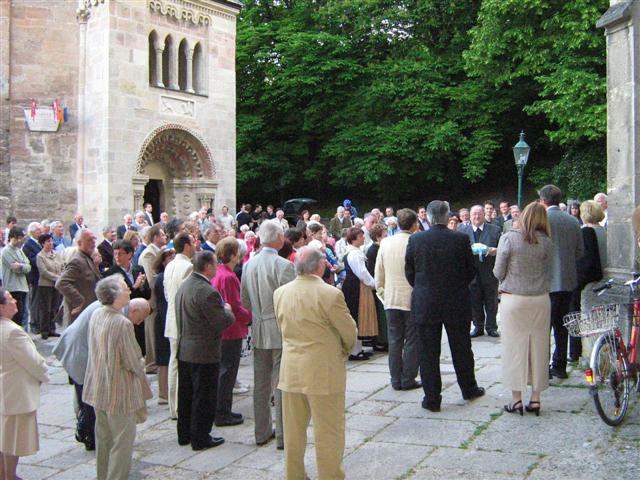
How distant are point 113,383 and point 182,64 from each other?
1751 cm

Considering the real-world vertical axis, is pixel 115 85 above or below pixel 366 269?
above

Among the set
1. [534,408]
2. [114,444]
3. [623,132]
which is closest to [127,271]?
[114,444]

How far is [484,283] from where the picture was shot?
9938mm

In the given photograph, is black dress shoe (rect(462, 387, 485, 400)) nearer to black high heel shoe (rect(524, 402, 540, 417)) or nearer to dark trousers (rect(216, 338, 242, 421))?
black high heel shoe (rect(524, 402, 540, 417))

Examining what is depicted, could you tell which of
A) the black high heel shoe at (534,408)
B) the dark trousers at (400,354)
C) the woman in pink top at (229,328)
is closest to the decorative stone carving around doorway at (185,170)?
the dark trousers at (400,354)

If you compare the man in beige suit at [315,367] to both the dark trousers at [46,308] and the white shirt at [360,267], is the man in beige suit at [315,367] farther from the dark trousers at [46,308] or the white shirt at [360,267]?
the dark trousers at [46,308]

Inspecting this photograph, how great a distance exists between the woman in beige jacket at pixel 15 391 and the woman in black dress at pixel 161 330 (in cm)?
224

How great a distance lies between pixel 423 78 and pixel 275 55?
7.45m

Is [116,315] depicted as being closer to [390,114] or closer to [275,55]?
[390,114]

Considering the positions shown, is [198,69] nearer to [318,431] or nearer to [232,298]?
[232,298]

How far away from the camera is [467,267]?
6.43 metres

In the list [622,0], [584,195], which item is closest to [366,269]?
[622,0]

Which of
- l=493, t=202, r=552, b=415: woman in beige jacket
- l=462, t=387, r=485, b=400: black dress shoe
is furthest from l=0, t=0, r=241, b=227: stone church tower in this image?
l=493, t=202, r=552, b=415: woman in beige jacket

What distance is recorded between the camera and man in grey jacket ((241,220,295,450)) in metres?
5.93
